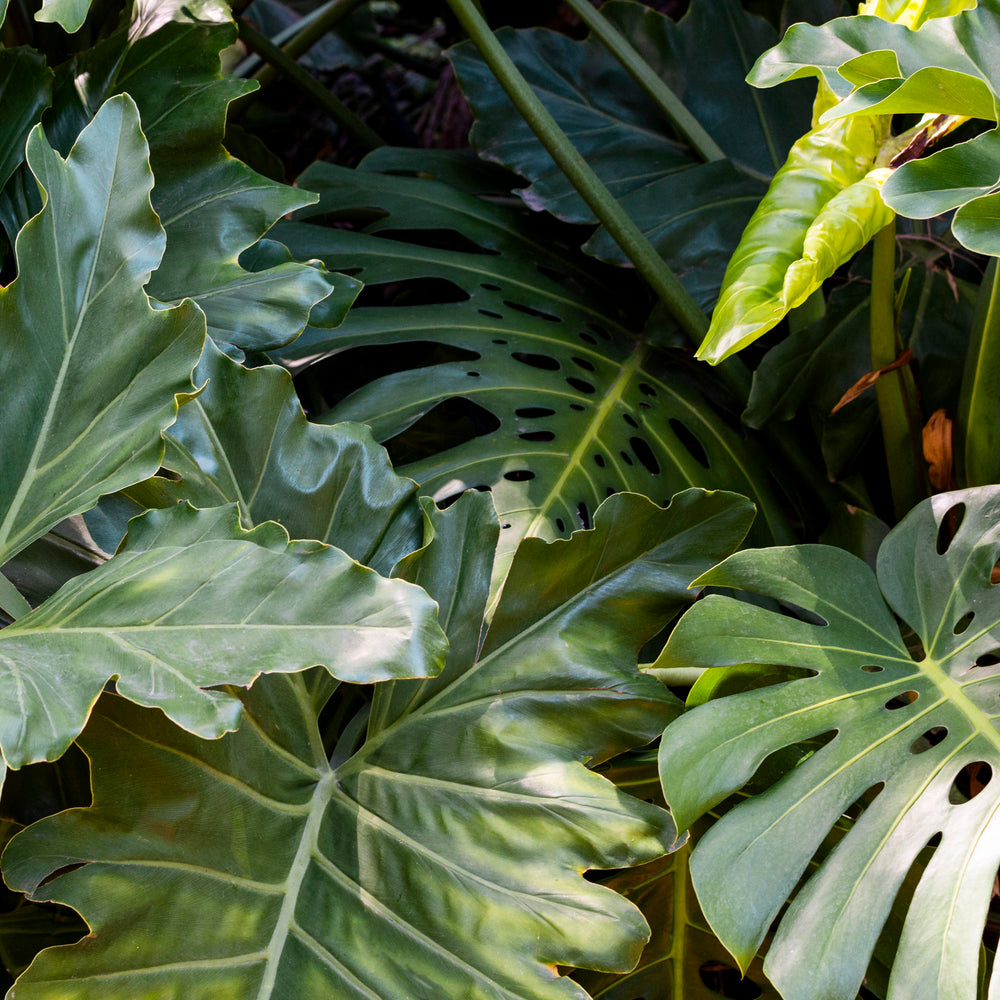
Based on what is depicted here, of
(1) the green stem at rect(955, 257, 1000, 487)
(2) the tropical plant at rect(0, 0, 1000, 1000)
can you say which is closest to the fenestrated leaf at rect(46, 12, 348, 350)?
(2) the tropical plant at rect(0, 0, 1000, 1000)

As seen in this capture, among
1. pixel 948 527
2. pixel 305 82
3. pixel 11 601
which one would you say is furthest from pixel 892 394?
pixel 305 82

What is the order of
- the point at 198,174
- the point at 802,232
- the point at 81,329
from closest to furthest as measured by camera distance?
the point at 81,329 → the point at 802,232 → the point at 198,174

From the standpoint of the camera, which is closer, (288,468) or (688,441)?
(288,468)

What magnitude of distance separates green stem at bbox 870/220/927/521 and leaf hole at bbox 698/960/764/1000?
1.68 ft

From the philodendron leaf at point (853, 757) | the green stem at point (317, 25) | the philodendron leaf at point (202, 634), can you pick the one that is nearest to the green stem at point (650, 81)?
the green stem at point (317, 25)

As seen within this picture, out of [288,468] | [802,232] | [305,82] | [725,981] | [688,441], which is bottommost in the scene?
[725,981]

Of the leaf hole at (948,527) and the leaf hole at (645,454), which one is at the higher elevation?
the leaf hole at (645,454)

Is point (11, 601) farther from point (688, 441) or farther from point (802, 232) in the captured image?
point (688, 441)

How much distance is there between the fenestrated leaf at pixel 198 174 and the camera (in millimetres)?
820

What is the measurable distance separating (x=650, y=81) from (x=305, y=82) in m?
0.51

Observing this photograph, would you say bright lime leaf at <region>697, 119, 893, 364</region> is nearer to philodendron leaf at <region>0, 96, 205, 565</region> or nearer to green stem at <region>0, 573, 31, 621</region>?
philodendron leaf at <region>0, 96, 205, 565</region>

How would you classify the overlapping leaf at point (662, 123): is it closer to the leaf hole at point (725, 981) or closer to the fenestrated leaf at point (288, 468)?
the fenestrated leaf at point (288, 468)

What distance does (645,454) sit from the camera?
1158mm

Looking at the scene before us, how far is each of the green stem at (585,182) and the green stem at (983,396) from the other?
0.88 feet
